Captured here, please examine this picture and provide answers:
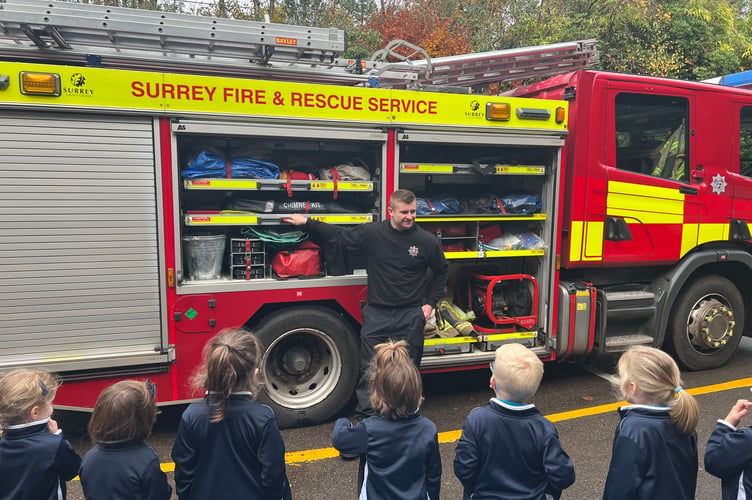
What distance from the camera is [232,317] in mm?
4305

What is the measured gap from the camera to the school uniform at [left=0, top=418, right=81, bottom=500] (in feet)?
7.18

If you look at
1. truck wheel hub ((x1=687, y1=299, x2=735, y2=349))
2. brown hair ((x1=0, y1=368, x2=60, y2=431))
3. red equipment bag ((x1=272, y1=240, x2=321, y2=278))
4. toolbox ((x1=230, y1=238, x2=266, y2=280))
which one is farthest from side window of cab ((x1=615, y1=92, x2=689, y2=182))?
brown hair ((x1=0, y1=368, x2=60, y2=431))

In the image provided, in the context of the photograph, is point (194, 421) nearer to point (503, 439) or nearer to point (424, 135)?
point (503, 439)

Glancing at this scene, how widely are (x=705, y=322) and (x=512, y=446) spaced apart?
4440mm

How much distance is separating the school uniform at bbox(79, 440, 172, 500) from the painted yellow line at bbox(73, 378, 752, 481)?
1952 mm

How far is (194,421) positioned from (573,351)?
3.94m

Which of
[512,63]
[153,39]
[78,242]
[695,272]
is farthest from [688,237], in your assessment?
[78,242]

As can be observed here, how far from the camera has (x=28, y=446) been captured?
7.25 feet

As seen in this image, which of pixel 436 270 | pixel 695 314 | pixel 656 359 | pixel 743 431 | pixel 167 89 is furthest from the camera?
pixel 695 314

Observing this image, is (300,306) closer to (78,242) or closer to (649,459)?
(78,242)

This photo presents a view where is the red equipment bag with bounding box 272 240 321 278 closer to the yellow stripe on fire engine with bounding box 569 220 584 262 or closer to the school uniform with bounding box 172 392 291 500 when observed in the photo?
Result: the school uniform with bounding box 172 392 291 500

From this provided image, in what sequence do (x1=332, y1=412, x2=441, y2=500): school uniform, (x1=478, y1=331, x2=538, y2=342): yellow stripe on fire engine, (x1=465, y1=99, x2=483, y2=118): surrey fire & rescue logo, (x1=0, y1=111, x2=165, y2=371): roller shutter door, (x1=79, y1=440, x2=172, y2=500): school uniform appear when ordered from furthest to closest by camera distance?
Answer: (x1=478, y1=331, x2=538, y2=342): yellow stripe on fire engine
(x1=465, y1=99, x2=483, y2=118): surrey fire & rescue logo
(x1=0, y1=111, x2=165, y2=371): roller shutter door
(x1=332, y1=412, x2=441, y2=500): school uniform
(x1=79, y1=440, x2=172, y2=500): school uniform

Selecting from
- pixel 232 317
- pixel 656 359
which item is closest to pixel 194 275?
pixel 232 317

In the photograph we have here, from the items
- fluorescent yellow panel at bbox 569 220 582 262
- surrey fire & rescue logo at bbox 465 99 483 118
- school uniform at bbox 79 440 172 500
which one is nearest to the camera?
school uniform at bbox 79 440 172 500
